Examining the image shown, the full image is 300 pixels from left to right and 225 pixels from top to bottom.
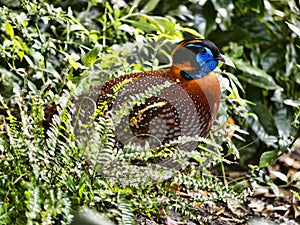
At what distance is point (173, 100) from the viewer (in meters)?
2.48

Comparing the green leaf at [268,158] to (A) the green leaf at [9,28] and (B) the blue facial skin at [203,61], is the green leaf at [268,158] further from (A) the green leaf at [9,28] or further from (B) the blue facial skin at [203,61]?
(A) the green leaf at [9,28]

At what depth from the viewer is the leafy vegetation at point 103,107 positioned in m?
2.04

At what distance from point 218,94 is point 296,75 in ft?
4.94

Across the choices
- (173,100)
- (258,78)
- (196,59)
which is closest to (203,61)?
(196,59)

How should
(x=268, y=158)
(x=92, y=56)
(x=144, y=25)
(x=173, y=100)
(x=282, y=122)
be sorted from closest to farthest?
1. (x=173, y=100)
2. (x=92, y=56)
3. (x=268, y=158)
4. (x=144, y=25)
5. (x=282, y=122)

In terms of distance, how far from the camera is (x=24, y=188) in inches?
77.5

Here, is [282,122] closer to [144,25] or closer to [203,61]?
[144,25]

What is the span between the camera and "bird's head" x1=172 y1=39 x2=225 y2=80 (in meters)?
2.55

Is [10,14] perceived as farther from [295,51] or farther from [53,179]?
[295,51]

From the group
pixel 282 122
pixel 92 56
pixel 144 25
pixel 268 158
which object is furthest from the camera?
pixel 282 122

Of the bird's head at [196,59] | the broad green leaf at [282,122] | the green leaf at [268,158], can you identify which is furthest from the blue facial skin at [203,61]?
the broad green leaf at [282,122]

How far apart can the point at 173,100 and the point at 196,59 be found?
0.21 m

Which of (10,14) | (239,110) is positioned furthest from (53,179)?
(239,110)

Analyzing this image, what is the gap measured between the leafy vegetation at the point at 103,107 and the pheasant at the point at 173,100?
0.11 meters
